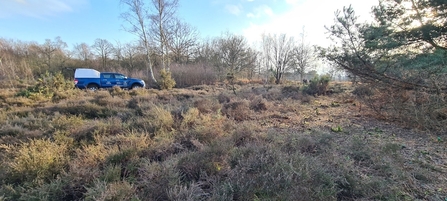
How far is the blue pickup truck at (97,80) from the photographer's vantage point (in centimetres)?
1231

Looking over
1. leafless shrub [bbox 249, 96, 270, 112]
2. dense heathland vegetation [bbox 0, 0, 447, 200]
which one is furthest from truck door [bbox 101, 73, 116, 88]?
leafless shrub [bbox 249, 96, 270, 112]

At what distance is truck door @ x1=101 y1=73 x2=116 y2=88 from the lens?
1301 cm

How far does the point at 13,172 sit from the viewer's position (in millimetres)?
2408

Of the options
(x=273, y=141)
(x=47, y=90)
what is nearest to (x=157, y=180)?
(x=273, y=141)

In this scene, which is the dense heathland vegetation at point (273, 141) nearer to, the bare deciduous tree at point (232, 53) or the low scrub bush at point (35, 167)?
the low scrub bush at point (35, 167)

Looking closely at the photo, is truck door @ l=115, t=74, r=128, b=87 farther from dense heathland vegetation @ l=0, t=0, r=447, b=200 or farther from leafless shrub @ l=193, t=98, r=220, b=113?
leafless shrub @ l=193, t=98, r=220, b=113

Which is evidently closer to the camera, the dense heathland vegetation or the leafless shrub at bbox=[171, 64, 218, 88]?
the dense heathland vegetation

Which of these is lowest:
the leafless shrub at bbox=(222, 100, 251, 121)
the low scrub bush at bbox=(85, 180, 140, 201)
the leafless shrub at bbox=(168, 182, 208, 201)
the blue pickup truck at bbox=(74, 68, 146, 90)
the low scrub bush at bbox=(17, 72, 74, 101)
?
the leafless shrub at bbox=(168, 182, 208, 201)

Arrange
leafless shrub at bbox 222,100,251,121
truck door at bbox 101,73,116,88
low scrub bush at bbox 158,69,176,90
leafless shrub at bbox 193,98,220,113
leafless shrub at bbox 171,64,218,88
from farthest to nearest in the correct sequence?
leafless shrub at bbox 171,64,218,88 < low scrub bush at bbox 158,69,176,90 < truck door at bbox 101,73,116,88 < leafless shrub at bbox 193,98,220,113 < leafless shrub at bbox 222,100,251,121

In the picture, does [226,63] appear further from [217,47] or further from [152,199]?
[152,199]

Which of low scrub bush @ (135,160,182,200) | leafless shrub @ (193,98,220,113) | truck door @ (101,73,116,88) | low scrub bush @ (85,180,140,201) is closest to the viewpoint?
low scrub bush @ (85,180,140,201)

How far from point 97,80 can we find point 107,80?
58 cm

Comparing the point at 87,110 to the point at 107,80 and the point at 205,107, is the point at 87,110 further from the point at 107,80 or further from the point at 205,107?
the point at 107,80

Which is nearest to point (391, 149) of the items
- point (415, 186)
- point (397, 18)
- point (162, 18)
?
point (415, 186)
